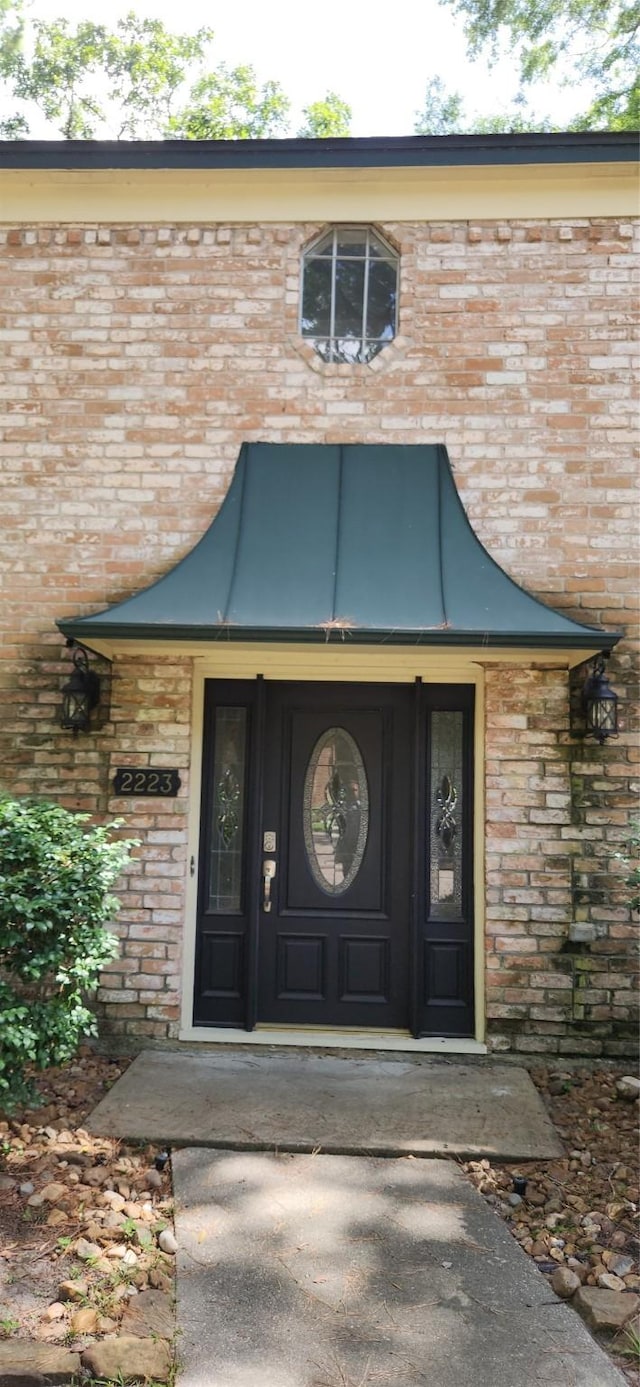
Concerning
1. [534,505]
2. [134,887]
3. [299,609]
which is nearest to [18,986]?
[134,887]

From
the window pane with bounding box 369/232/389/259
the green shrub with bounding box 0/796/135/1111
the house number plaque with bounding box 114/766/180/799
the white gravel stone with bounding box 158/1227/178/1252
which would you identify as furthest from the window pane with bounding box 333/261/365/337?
the white gravel stone with bounding box 158/1227/178/1252

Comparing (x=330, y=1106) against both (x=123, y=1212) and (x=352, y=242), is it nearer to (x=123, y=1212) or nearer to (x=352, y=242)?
(x=123, y=1212)

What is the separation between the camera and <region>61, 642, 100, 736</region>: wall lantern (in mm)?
5004

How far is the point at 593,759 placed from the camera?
16.6ft

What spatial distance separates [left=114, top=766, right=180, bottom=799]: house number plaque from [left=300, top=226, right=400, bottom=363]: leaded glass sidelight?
2.83m

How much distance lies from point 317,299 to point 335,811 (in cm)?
329

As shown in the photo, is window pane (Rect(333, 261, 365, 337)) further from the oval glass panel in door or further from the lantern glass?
the lantern glass

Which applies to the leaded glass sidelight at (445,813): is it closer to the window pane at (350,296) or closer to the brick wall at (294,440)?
the brick wall at (294,440)

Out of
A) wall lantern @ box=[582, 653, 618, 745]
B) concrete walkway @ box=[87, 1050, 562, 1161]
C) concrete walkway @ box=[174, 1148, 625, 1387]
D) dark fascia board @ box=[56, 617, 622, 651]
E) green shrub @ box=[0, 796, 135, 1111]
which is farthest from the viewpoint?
wall lantern @ box=[582, 653, 618, 745]

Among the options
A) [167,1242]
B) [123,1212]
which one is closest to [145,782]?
[123,1212]

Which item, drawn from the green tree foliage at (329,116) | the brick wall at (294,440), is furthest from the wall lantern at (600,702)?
the green tree foliage at (329,116)

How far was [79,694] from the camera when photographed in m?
5.02

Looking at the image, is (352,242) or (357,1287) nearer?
(357,1287)

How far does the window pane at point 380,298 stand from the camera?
553 cm
